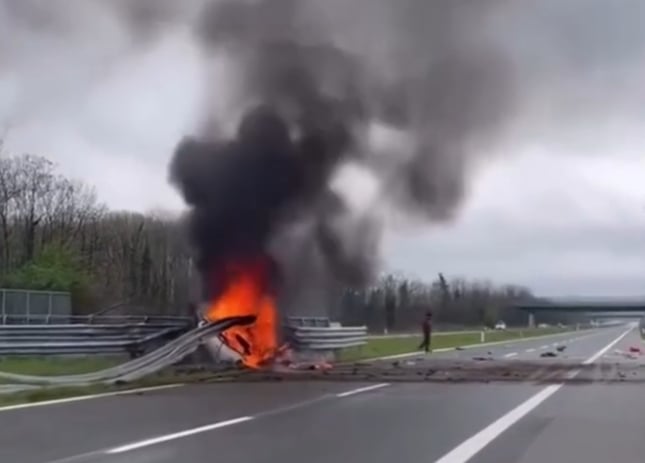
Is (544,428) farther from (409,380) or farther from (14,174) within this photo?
(14,174)

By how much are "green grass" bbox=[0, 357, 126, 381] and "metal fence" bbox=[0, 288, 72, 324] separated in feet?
17.8

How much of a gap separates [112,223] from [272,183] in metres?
36.2

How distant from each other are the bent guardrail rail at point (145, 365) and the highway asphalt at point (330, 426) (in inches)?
72.2

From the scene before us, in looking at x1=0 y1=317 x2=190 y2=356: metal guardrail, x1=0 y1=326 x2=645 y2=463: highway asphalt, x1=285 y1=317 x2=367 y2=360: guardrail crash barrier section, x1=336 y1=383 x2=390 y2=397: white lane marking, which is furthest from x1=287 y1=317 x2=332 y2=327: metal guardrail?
x1=0 y1=326 x2=645 y2=463: highway asphalt

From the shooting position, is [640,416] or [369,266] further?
[369,266]

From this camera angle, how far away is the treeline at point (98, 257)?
38.4m

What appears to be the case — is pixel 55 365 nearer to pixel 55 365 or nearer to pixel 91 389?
pixel 55 365

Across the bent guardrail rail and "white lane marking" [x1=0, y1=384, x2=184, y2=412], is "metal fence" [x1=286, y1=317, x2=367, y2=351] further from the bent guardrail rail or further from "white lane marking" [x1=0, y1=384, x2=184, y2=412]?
"white lane marking" [x1=0, y1=384, x2=184, y2=412]

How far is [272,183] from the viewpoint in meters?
26.1

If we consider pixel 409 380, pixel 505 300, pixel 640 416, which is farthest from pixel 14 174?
pixel 505 300

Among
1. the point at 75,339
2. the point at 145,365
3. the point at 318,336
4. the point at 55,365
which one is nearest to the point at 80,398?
the point at 75,339

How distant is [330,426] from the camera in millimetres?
12539

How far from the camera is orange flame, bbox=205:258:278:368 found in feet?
78.9

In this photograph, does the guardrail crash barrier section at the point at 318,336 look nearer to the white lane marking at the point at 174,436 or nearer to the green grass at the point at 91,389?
the green grass at the point at 91,389
